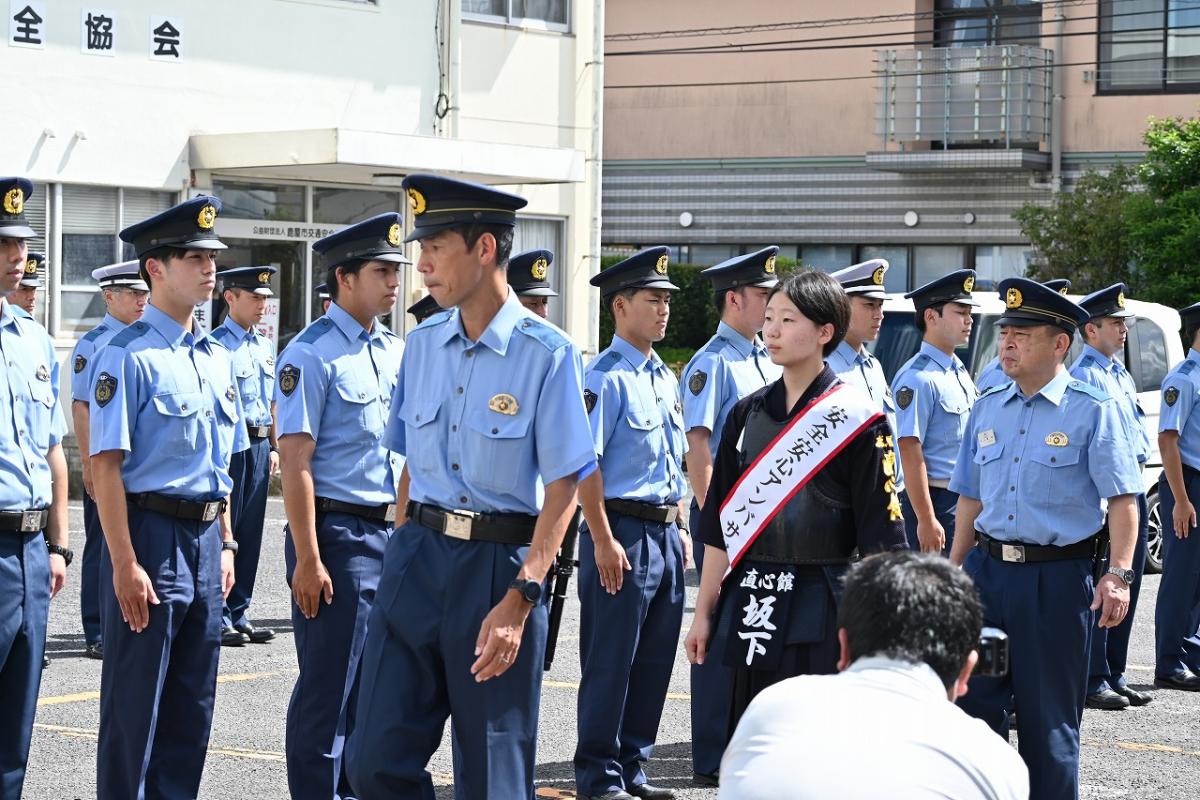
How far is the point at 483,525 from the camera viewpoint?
4871 millimetres

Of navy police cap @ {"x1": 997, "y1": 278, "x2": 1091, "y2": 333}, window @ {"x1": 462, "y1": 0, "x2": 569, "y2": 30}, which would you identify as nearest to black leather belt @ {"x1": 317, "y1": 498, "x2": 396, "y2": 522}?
navy police cap @ {"x1": 997, "y1": 278, "x2": 1091, "y2": 333}

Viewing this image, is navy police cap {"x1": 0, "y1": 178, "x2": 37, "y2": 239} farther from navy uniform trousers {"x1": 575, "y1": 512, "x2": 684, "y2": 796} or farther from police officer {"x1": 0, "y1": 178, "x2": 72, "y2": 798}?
navy uniform trousers {"x1": 575, "y1": 512, "x2": 684, "y2": 796}

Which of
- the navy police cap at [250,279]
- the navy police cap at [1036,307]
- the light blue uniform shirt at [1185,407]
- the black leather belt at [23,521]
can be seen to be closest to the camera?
the black leather belt at [23,521]

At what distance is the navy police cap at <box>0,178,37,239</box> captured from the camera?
18.0ft

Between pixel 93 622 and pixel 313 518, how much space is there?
13.4 feet

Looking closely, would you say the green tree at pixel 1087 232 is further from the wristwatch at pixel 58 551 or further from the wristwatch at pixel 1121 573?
the wristwatch at pixel 58 551

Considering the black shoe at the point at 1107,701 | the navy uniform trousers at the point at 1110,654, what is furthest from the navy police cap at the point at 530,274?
the black shoe at the point at 1107,701

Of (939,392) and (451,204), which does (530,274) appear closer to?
(939,392)

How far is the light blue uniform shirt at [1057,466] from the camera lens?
20.9 ft

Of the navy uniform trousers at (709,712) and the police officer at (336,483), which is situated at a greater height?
the police officer at (336,483)

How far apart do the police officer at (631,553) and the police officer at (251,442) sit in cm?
333

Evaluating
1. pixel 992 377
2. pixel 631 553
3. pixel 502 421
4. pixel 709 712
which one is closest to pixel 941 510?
pixel 992 377

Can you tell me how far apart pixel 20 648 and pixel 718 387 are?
327 cm

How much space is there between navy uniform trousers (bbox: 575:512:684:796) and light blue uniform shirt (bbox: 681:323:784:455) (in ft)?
1.80
